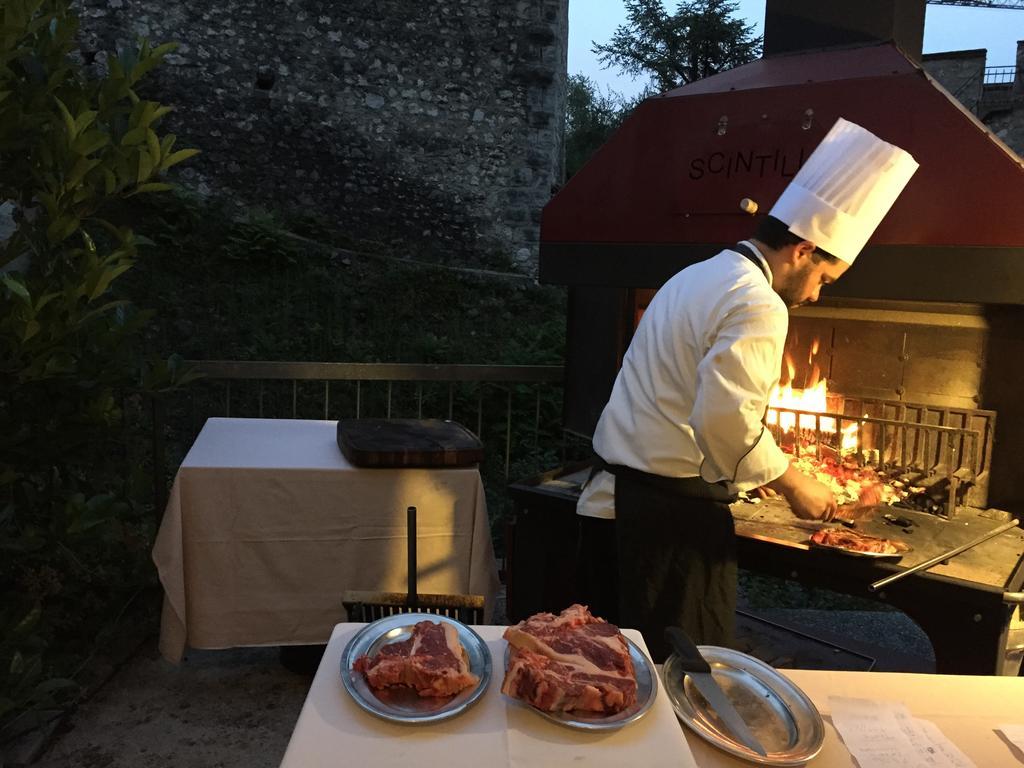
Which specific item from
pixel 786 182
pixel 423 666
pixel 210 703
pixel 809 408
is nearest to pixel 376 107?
pixel 786 182

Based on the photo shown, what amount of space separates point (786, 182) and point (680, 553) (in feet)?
5.32

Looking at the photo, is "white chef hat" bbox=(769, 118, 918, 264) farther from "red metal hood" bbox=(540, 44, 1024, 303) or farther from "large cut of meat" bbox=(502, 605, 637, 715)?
"large cut of meat" bbox=(502, 605, 637, 715)

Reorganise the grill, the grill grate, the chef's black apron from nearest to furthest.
→ 1. the chef's black apron
2. the grill
3. the grill grate

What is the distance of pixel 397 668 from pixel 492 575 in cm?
192

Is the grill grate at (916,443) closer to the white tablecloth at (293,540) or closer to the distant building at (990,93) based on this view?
the white tablecloth at (293,540)

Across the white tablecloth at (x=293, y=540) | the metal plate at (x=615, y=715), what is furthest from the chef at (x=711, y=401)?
the metal plate at (x=615, y=715)

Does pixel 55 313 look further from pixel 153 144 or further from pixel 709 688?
pixel 709 688

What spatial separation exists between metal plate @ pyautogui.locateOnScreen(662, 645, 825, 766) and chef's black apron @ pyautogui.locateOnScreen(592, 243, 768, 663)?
90 centimetres

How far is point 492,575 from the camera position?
126 inches

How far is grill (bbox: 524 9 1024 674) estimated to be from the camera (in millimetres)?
2648

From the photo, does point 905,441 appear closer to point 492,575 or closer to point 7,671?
point 492,575

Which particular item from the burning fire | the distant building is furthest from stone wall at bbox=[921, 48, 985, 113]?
the burning fire

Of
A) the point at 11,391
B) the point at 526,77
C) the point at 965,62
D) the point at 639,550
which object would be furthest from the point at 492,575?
the point at 965,62

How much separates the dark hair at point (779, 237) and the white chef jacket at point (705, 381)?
0.35ft
